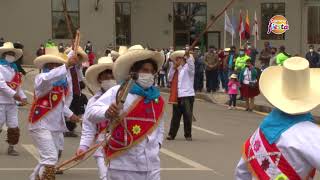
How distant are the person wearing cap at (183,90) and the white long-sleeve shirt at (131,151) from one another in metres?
9.21

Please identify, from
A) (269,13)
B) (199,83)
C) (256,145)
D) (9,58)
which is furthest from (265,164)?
(269,13)

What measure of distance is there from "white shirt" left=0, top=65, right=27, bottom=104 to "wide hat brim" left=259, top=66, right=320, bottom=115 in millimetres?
7861

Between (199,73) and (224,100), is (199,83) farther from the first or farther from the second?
(224,100)

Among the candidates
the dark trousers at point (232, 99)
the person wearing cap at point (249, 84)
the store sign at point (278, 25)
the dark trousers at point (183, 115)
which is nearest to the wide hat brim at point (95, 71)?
the dark trousers at point (183, 115)

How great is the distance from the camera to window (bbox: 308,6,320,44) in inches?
A: 1918

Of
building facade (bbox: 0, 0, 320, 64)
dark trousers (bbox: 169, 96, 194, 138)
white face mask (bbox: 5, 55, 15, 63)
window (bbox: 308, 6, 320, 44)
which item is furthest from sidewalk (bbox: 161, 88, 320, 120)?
window (bbox: 308, 6, 320, 44)

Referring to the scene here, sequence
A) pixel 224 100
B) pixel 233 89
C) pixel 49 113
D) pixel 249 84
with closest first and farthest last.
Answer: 1. pixel 49 113
2. pixel 249 84
3. pixel 233 89
4. pixel 224 100

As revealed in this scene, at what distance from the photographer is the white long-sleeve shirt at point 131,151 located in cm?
578

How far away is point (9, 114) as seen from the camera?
40.3 ft

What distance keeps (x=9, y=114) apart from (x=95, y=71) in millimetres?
4754

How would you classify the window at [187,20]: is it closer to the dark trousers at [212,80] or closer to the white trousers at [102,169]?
the dark trousers at [212,80]

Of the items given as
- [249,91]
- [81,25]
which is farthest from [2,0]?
[249,91]

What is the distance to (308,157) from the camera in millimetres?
4121

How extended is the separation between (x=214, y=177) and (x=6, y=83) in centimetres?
376
